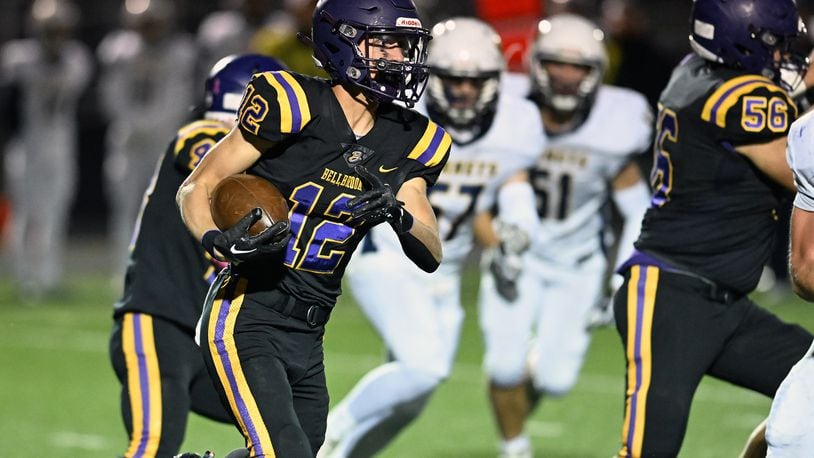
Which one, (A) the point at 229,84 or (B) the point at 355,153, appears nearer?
(B) the point at 355,153

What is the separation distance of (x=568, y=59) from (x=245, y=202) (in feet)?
8.54

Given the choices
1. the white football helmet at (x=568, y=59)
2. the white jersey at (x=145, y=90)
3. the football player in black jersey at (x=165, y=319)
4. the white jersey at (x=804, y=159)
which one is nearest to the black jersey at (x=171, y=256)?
the football player in black jersey at (x=165, y=319)

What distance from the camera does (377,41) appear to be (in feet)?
12.4

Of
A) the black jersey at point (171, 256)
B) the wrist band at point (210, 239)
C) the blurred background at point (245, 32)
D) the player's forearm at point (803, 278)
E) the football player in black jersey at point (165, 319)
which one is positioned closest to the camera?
the player's forearm at point (803, 278)

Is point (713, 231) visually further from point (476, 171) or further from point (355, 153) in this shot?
point (476, 171)

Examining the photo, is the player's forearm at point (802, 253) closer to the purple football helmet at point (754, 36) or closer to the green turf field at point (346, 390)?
the purple football helmet at point (754, 36)

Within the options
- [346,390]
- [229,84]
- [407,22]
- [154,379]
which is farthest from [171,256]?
[346,390]

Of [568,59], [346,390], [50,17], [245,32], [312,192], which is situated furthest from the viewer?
[245,32]

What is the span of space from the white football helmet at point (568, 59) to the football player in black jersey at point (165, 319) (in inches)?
71.0

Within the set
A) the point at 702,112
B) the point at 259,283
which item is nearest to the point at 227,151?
the point at 259,283

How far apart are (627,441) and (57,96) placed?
6.89m

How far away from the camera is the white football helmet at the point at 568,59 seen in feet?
19.0

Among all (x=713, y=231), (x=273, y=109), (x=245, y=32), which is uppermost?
(x=273, y=109)

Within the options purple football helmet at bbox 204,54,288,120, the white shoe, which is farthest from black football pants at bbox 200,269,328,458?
the white shoe
